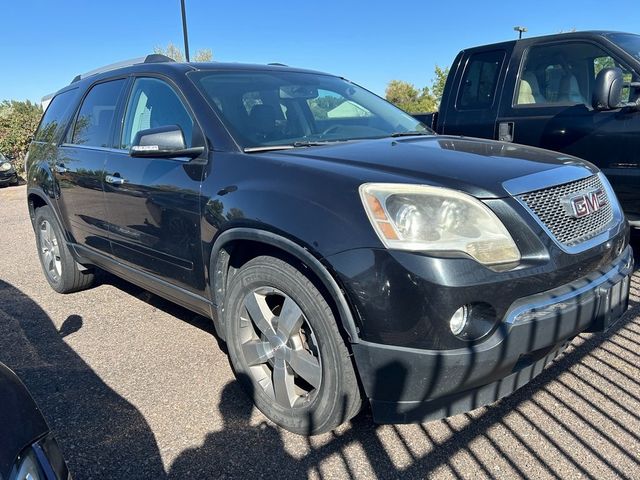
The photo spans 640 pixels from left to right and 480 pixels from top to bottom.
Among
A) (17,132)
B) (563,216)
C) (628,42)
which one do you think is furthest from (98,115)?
(17,132)

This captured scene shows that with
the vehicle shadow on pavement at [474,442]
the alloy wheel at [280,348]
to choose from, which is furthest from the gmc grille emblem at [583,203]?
the alloy wheel at [280,348]

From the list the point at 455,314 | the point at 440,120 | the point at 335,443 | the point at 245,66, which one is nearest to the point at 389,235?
the point at 455,314

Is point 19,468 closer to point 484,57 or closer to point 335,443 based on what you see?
point 335,443

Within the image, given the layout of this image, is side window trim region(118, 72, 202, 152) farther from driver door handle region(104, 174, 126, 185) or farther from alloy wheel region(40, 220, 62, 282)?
alloy wheel region(40, 220, 62, 282)

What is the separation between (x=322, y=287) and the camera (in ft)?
7.40

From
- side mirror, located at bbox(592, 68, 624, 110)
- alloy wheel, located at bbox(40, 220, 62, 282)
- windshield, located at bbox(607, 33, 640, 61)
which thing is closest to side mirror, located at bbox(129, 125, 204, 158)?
alloy wheel, located at bbox(40, 220, 62, 282)

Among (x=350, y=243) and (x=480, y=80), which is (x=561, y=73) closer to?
(x=480, y=80)

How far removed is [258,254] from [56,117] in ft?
10.5

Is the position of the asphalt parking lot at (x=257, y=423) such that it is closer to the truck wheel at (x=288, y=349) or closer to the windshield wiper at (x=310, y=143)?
the truck wheel at (x=288, y=349)

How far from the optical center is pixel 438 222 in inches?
81.0

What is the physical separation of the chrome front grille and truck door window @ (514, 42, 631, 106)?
8.83 ft

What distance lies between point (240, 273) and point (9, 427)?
1301 millimetres

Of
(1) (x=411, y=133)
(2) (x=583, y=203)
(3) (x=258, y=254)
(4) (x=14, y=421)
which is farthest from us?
(1) (x=411, y=133)

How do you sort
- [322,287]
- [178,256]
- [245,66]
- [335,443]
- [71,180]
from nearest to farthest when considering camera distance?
[322,287] → [335,443] → [178,256] → [245,66] → [71,180]
